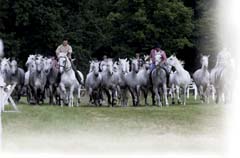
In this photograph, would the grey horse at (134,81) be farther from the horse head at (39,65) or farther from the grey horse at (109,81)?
the horse head at (39,65)

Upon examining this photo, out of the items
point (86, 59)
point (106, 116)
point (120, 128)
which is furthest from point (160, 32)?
point (120, 128)

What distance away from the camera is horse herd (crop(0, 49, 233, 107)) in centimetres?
3008

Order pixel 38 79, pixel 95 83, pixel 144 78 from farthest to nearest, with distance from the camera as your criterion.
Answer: pixel 38 79 → pixel 144 78 → pixel 95 83

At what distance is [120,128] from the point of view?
18188mm

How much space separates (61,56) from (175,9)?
34.7 m

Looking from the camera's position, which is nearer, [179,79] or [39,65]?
[39,65]

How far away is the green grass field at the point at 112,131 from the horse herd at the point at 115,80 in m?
6.03

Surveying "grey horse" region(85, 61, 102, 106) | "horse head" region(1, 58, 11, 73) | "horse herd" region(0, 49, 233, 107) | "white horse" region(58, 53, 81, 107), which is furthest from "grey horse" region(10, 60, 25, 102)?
"white horse" region(58, 53, 81, 107)

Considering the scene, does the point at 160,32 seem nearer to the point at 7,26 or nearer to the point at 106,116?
the point at 7,26

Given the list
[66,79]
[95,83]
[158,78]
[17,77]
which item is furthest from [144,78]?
[17,77]

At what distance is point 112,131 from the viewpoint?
17.4 m

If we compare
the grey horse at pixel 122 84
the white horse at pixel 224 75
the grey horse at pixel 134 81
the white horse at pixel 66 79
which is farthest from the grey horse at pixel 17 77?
the white horse at pixel 224 75

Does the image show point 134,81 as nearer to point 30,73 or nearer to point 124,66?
point 124,66

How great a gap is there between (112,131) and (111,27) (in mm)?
46580
